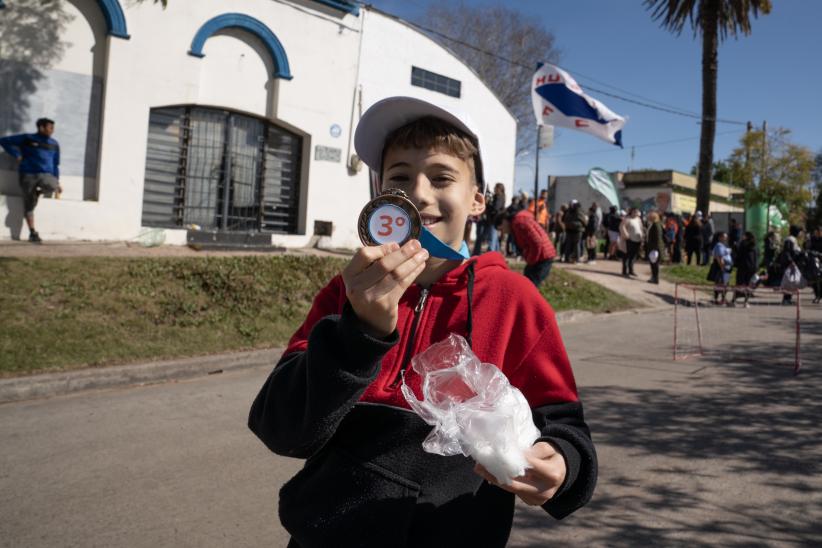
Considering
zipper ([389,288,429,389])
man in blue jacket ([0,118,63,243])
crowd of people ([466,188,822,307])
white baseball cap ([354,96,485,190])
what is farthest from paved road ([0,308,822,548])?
man in blue jacket ([0,118,63,243])

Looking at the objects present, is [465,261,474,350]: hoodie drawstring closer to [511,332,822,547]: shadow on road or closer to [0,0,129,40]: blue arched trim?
[511,332,822,547]: shadow on road

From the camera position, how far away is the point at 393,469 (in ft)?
5.00

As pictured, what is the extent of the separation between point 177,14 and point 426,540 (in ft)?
46.0

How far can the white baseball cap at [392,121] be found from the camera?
1771mm

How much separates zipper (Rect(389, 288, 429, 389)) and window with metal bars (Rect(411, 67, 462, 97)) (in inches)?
673

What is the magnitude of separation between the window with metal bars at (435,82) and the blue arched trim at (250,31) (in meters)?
4.26

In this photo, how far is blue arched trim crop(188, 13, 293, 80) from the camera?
1359cm

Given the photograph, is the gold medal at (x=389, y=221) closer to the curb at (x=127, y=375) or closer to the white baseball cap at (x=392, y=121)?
the white baseball cap at (x=392, y=121)

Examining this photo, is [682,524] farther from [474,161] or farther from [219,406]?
[219,406]

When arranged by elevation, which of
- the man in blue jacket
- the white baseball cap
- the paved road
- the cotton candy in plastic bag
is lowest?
the paved road

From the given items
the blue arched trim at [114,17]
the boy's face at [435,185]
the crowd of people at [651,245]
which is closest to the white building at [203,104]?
the blue arched trim at [114,17]

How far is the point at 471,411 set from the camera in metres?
1.36

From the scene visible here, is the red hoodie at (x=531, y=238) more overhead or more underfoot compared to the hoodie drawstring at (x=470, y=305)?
more overhead

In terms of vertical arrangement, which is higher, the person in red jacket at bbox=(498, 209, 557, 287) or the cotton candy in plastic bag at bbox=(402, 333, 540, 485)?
the person in red jacket at bbox=(498, 209, 557, 287)
